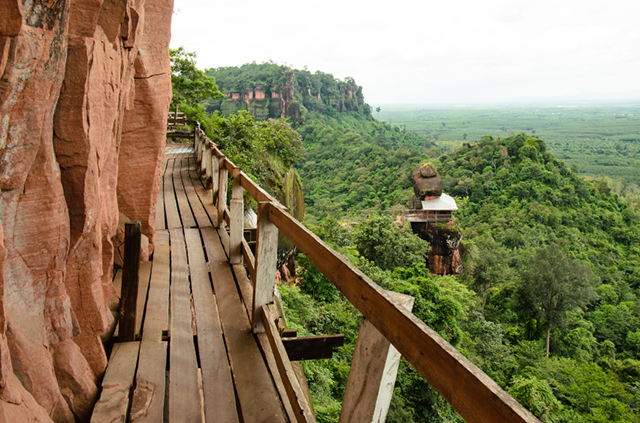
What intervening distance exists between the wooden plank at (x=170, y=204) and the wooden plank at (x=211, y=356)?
1.56m

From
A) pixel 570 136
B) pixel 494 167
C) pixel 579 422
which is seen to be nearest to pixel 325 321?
pixel 579 422

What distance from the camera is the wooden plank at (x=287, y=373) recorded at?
5.65 ft

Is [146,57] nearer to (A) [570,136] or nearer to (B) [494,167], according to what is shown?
(B) [494,167]

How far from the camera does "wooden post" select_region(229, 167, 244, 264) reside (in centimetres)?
358

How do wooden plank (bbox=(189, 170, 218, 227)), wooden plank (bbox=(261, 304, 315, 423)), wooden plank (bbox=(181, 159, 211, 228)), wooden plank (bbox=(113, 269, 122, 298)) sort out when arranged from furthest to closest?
wooden plank (bbox=(189, 170, 218, 227)), wooden plank (bbox=(181, 159, 211, 228)), wooden plank (bbox=(113, 269, 122, 298)), wooden plank (bbox=(261, 304, 315, 423))

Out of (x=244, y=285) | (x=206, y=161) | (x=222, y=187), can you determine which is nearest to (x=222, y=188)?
(x=222, y=187)

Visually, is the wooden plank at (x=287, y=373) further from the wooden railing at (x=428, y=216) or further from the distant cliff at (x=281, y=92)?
the distant cliff at (x=281, y=92)

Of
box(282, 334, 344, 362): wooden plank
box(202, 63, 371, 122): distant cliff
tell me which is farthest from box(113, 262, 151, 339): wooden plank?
box(202, 63, 371, 122): distant cliff

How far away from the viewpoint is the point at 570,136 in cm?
12688

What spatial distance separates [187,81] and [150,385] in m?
20.4

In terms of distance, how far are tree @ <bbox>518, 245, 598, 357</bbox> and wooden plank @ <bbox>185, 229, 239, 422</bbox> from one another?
26.1 metres

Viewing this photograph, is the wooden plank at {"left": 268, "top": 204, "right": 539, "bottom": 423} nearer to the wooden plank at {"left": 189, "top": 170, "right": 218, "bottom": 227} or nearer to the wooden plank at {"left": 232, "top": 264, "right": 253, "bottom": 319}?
the wooden plank at {"left": 232, "top": 264, "right": 253, "bottom": 319}

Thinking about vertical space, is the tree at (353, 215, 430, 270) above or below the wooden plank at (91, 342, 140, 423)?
below

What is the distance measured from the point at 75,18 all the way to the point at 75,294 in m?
1.30
